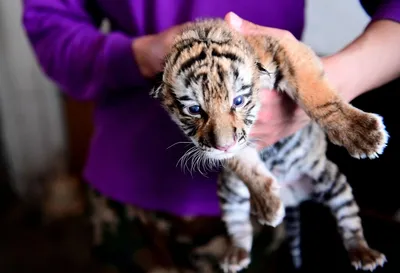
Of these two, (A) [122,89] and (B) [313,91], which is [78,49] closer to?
(A) [122,89]

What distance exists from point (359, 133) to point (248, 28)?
0.41 feet

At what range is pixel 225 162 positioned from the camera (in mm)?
494

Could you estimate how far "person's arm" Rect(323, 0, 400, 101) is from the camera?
468mm

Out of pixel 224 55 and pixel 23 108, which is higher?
pixel 224 55

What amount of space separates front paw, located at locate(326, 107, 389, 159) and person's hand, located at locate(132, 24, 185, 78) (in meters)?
0.16

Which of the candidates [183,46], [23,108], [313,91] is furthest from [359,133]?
[23,108]

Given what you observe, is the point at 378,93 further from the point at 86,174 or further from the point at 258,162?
the point at 86,174

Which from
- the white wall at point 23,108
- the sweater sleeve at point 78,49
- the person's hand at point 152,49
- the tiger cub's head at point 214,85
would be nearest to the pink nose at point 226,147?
the tiger cub's head at point 214,85

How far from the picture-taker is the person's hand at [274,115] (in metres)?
0.46

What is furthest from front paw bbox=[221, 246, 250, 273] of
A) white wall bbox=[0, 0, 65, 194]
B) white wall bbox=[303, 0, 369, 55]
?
white wall bbox=[0, 0, 65, 194]

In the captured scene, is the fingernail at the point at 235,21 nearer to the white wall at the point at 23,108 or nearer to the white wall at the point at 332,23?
the white wall at the point at 332,23

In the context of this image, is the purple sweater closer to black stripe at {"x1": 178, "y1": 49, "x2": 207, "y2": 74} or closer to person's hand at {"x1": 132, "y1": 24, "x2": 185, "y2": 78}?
person's hand at {"x1": 132, "y1": 24, "x2": 185, "y2": 78}

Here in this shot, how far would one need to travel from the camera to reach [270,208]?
0.48 m

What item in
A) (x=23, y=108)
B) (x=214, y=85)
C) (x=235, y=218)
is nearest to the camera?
(x=214, y=85)
